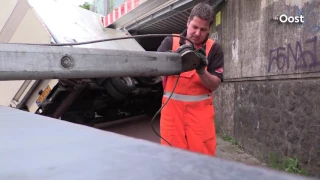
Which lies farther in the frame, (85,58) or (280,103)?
(280,103)

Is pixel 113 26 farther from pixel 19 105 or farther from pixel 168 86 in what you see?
pixel 168 86

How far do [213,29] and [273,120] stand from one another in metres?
3.03

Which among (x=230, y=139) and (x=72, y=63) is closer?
(x=72, y=63)

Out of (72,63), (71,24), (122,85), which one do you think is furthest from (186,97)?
(71,24)

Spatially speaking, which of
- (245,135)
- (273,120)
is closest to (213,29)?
(245,135)

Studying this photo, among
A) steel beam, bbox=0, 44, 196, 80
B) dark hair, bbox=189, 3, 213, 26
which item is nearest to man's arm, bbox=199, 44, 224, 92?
dark hair, bbox=189, 3, 213, 26

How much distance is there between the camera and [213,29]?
6.95 m

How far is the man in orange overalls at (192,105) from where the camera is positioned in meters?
2.58

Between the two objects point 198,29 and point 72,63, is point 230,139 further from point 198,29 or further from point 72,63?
point 72,63

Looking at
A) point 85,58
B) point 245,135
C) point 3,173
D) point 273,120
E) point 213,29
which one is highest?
point 213,29

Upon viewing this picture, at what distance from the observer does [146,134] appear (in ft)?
21.5

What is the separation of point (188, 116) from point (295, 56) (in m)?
2.04

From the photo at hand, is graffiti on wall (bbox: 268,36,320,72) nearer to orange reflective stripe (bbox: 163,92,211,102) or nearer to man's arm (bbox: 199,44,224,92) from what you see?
man's arm (bbox: 199,44,224,92)

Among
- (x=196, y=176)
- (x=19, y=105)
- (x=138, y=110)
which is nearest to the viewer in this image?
(x=196, y=176)
